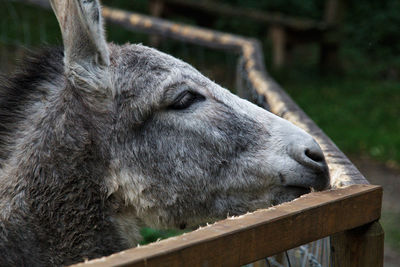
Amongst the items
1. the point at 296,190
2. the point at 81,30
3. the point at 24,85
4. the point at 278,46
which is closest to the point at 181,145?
the point at 296,190

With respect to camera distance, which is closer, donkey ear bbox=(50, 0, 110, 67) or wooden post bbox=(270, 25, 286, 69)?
donkey ear bbox=(50, 0, 110, 67)

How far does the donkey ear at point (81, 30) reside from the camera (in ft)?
8.23

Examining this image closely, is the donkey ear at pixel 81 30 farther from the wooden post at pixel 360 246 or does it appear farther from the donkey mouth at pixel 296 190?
→ the wooden post at pixel 360 246

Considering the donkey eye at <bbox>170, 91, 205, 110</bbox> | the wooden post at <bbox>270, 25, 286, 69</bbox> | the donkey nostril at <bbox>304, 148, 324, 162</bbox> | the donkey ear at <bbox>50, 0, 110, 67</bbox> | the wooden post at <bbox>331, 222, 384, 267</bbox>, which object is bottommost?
the wooden post at <bbox>270, 25, 286, 69</bbox>

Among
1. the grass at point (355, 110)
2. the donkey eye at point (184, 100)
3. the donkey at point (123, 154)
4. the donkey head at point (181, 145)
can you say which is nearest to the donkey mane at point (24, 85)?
the donkey at point (123, 154)

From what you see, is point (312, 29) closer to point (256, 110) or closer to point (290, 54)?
point (290, 54)

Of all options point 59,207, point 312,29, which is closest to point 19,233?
point 59,207

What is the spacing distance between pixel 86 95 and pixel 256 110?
0.78 meters

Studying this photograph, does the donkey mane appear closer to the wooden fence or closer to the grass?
the wooden fence

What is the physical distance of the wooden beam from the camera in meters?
1.66

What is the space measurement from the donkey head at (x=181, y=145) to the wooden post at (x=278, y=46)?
11.4 m

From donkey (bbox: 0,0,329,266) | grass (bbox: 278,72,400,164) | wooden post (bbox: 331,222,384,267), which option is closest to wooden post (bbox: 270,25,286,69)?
grass (bbox: 278,72,400,164)

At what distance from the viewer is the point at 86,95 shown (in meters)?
2.69

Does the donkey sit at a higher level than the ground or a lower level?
higher
